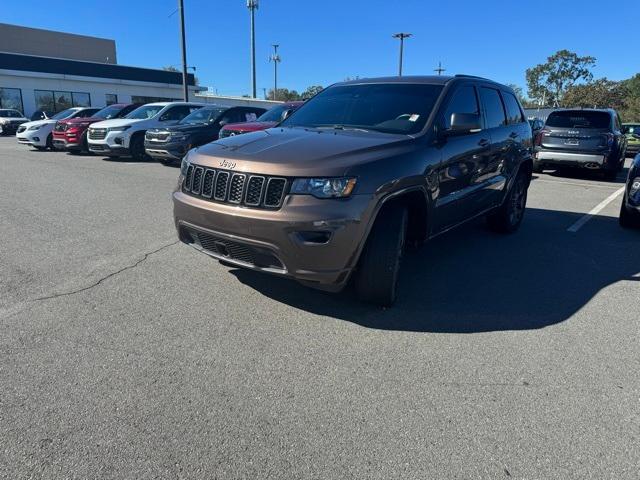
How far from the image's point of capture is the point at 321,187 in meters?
3.16

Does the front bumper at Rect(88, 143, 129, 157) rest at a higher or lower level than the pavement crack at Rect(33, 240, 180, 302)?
higher

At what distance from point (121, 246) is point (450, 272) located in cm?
354

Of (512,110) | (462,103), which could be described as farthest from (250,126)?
(462,103)

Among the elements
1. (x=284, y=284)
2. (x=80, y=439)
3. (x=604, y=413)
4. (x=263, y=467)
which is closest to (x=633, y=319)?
(x=604, y=413)

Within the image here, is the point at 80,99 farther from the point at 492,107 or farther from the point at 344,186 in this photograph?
the point at 344,186

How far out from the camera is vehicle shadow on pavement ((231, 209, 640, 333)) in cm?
368

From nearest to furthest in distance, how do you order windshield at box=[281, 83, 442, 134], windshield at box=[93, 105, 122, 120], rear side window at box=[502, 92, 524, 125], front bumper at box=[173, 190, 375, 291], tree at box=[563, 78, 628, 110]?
1. front bumper at box=[173, 190, 375, 291]
2. windshield at box=[281, 83, 442, 134]
3. rear side window at box=[502, 92, 524, 125]
4. windshield at box=[93, 105, 122, 120]
5. tree at box=[563, 78, 628, 110]

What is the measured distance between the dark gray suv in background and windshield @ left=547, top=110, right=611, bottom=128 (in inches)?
339

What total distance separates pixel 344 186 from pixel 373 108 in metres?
1.63

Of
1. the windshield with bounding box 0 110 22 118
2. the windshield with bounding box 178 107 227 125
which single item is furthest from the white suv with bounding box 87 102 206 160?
the windshield with bounding box 0 110 22 118

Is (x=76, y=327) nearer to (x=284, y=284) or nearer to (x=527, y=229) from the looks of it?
(x=284, y=284)

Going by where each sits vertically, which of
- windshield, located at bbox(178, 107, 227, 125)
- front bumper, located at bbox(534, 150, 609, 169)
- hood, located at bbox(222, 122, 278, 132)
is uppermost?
windshield, located at bbox(178, 107, 227, 125)

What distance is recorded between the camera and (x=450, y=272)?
474 centimetres

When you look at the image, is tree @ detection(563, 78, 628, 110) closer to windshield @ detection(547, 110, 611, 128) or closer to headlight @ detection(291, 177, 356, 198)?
windshield @ detection(547, 110, 611, 128)
